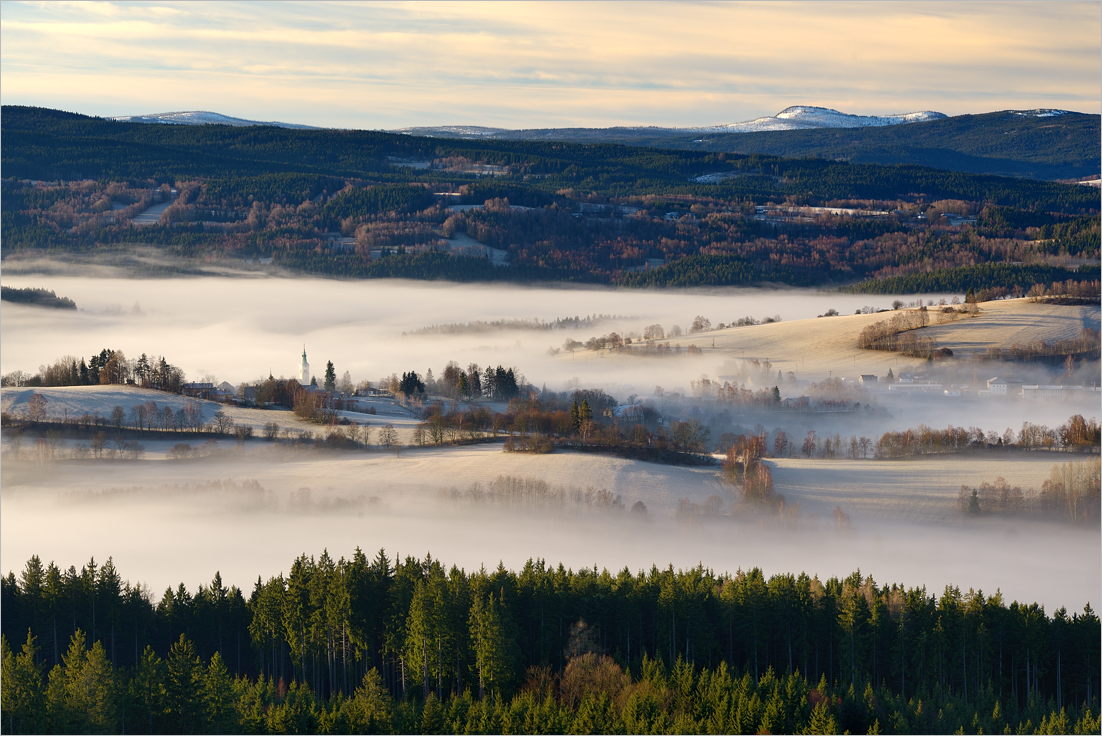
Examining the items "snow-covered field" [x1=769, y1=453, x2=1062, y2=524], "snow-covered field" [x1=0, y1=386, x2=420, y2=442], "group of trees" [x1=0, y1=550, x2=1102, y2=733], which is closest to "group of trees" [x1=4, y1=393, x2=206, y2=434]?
"snow-covered field" [x1=0, y1=386, x2=420, y2=442]

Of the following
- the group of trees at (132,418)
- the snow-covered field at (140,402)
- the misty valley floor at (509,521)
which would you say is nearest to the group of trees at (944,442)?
the misty valley floor at (509,521)

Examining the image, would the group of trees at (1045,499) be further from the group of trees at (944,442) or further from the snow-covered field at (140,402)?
the snow-covered field at (140,402)

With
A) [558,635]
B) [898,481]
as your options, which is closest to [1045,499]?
[898,481]

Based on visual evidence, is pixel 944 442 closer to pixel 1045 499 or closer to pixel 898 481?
pixel 898 481

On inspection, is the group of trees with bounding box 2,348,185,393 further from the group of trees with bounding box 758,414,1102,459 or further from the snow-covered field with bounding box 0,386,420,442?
the group of trees with bounding box 758,414,1102,459

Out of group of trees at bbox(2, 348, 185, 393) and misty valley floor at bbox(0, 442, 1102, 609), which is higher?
group of trees at bbox(2, 348, 185, 393)

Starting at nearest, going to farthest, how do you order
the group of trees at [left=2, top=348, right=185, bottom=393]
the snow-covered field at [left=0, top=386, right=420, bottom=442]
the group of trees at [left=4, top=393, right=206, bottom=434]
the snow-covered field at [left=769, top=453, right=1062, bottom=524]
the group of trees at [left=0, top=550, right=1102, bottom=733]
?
the group of trees at [left=0, top=550, right=1102, bottom=733] < the snow-covered field at [left=769, top=453, right=1062, bottom=524] < the group of trees at [left=4, top=393, right=206, bottom=434] < the snow-covered field at [left=0, top=386, right=420, bottom=442] < the group of trees at [left=2, top=348, right=185, bottom=393]

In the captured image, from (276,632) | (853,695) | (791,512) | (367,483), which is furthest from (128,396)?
(853,695)
